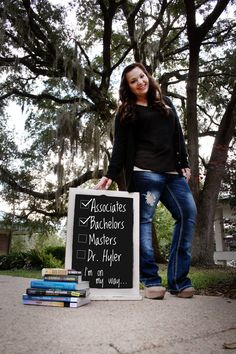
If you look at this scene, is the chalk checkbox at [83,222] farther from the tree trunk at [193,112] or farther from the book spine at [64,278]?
the tree trunk at [193,112]

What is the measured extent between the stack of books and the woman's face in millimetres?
1370

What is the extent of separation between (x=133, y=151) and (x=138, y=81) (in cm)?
52

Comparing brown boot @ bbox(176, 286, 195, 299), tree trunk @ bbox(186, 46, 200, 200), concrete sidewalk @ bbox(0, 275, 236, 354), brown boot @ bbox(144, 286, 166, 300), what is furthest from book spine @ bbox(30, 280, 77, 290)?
tree trunk @ bbox(186, 46, 200, 200)

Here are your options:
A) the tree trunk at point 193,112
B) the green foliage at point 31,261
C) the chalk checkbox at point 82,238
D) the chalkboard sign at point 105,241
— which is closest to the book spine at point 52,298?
the chalkboard sign at point 105,241

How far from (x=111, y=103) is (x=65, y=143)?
1.70 meters

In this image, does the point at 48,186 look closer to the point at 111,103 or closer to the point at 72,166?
the point at 72,166

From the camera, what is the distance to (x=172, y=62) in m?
10.8

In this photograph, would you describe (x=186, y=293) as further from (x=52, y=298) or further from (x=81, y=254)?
(x=52, y=298)

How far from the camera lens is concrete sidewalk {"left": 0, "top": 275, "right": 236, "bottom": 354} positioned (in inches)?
44.9

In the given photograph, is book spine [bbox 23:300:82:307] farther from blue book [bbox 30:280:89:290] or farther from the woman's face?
the woman's face

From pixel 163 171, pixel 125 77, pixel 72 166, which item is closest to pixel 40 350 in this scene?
pixel 163 171

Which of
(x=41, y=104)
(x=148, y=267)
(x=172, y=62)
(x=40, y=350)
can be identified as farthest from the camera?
(x=172, y=62)

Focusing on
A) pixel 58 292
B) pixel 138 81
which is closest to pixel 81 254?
pixel 58 292

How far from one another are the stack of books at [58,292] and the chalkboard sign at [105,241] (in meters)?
0.33
